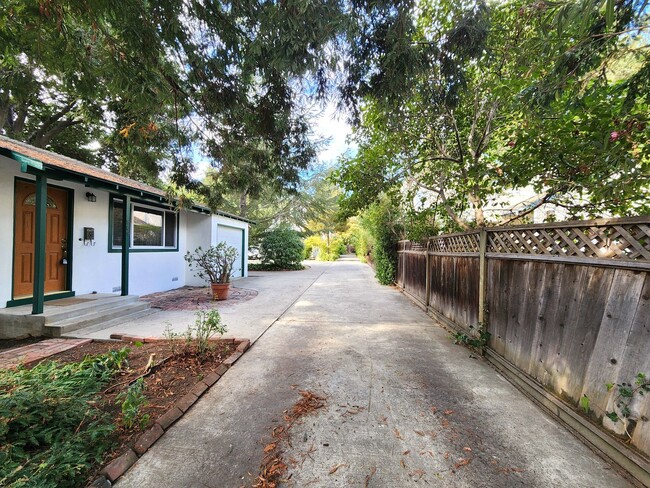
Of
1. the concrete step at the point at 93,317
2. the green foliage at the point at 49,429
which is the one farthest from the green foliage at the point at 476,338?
the concrete step at the point at 93,317

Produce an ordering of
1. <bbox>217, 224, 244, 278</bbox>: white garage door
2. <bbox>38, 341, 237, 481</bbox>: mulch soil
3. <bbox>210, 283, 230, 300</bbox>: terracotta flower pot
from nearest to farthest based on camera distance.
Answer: <bbox>38, 341, 237, 481</bbox>: mulch soil, <bbox>210, 283, 230, 300</bbox>: terracotta flower pot, <bbox>217, 224, 244, 278</bbox>: white garage door

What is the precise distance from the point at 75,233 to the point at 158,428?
5637 mm

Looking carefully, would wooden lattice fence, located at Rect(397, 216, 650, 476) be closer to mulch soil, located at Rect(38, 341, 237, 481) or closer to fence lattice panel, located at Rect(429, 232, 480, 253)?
fence lattice panel, located at Rect(429, 232, 480, 253)

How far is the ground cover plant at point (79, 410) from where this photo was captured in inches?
64.7

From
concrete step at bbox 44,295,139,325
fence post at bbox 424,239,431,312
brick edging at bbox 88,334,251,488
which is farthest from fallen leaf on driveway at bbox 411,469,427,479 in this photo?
concrete step at bbox 44,295,139,325

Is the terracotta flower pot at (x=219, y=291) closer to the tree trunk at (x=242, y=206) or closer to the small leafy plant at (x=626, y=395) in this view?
the small leafy plant at (x=626, y=395)

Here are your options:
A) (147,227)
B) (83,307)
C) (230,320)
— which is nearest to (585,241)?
(230,320)

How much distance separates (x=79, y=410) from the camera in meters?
2.12

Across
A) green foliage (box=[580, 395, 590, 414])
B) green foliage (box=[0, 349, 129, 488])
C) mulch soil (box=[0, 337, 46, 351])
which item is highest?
green foliage (box=[580, 395, 590, 414])

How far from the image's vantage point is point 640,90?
240cm

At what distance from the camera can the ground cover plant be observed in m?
1.64

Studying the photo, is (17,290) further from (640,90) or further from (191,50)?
(640,90)

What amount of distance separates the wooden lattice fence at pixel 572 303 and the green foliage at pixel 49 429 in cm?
347

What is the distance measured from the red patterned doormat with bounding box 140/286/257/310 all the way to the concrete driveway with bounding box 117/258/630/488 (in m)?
3.36
